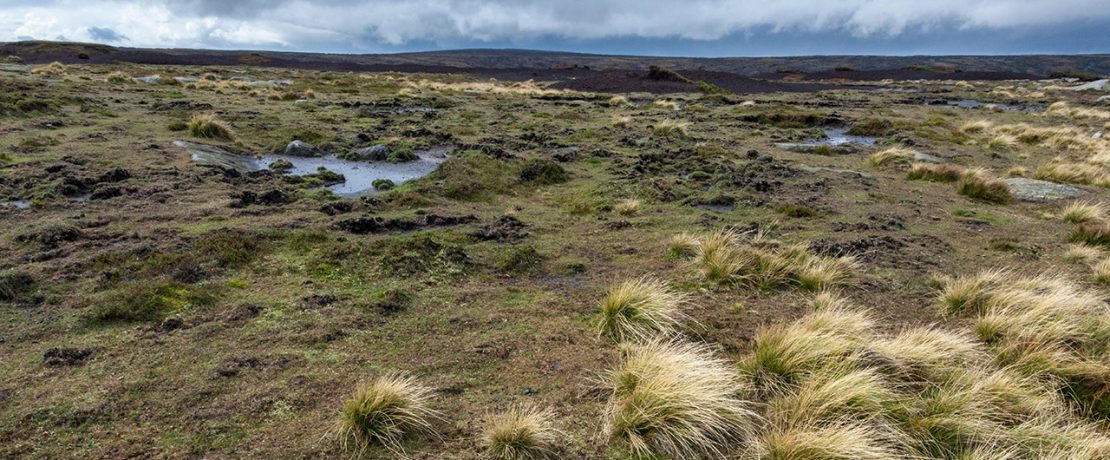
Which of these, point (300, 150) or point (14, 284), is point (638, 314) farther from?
point (300, 150)

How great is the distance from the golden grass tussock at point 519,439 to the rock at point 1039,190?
13.7m

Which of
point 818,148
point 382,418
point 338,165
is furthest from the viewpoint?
point 818,148

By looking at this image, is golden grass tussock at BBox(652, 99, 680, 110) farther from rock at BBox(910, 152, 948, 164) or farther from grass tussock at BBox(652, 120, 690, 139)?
rock at BBox(910, 152, 948, 164)

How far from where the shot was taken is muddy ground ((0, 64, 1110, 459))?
14.4ft

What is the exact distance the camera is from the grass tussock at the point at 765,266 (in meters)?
7.30

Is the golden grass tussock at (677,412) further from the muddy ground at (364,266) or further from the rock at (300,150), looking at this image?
the rock at (300,150)

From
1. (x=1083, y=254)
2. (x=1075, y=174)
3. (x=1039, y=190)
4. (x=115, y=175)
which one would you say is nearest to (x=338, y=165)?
(x=115, y=175)

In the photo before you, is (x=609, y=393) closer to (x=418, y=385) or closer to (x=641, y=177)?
(x=418, y=385)

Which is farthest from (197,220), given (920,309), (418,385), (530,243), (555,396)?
(920,309)

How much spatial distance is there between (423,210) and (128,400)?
6192mm

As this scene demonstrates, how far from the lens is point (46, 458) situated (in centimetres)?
372

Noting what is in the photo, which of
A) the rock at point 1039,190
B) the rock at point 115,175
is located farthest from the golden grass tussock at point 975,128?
the rock at point 115,175

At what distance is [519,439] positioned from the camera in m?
3.91

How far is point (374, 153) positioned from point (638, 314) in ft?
37.6
